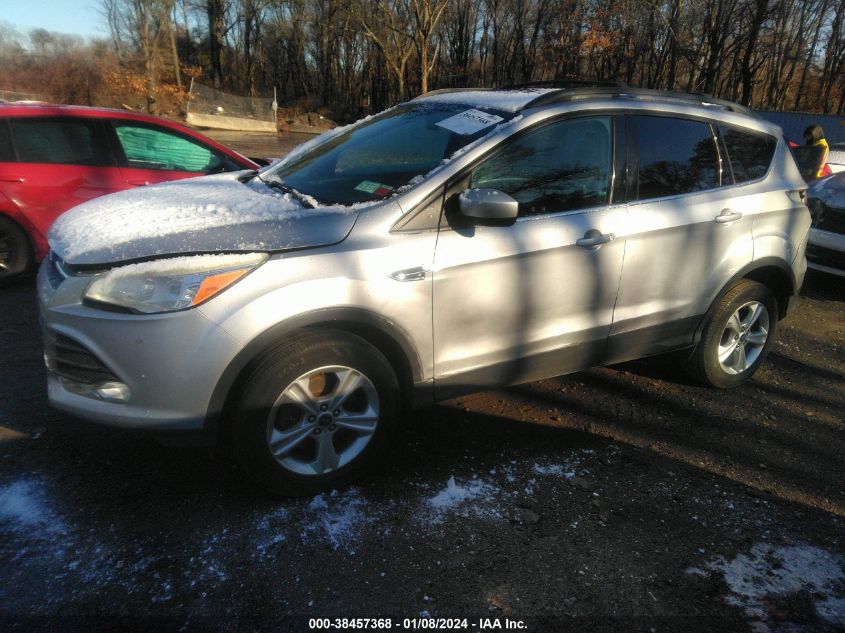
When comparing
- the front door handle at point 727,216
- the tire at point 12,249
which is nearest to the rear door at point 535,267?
the front door handle at point 727,216

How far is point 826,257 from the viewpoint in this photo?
6.33m

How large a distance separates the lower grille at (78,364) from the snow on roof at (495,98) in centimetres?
223

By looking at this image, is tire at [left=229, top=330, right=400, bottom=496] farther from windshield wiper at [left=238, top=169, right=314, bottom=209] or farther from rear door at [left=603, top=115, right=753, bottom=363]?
rear door at [left=603, top=115, right=753, bottom=363]

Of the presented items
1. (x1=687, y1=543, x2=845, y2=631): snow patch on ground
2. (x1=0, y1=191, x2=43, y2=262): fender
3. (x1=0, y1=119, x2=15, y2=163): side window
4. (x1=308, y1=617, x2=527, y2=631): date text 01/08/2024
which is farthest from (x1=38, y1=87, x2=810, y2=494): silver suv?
(x1=0, y1=119, x2=15, y2=163): side window

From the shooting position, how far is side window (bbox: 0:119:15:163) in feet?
17.5

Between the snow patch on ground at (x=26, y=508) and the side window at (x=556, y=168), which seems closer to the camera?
the snow patch on ground at (x=26, y=508)

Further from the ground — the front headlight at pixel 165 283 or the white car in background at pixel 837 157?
the white car in background at pixel 837 157

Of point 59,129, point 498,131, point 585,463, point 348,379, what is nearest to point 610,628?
point 585,463

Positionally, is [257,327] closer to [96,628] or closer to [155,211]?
[155,211]

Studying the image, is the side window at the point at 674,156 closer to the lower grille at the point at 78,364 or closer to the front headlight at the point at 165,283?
the front headlight at the point at 165,283

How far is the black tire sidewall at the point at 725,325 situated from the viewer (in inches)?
150

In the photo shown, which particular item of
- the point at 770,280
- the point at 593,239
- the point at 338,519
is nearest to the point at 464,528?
the point at 338,519

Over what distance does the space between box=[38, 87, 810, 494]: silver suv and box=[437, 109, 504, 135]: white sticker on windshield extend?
1 cm

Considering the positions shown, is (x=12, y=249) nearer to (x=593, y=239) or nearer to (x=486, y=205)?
(x=486, y=205)
